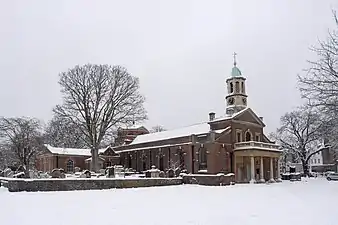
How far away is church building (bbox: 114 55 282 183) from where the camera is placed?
46.9 metres

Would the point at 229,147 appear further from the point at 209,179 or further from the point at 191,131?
the point at 209,179

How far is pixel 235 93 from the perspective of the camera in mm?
53000

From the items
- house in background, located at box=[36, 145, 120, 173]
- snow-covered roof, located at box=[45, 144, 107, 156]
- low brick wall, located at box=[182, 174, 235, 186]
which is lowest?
low brick wall, located at box=[182, 174, 235, 186]

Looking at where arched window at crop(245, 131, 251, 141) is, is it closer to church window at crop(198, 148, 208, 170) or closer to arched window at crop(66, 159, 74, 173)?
church window at crop(198, 148, 208, 170)

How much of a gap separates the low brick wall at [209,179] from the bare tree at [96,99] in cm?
Answer: 1225

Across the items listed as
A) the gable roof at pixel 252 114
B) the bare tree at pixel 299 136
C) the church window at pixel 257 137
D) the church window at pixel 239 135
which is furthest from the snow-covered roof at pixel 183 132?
the bare tree at pixel 299 136

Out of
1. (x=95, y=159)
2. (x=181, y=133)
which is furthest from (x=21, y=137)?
(x=181, y=133)

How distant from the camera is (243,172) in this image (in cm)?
4784

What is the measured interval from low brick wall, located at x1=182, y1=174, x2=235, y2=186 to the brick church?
18.1 feet

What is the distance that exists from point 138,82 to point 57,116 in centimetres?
1100

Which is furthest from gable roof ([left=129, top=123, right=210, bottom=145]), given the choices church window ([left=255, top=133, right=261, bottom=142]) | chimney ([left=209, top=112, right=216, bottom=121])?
church window ([left=255, top=133, right=261, bottom=142])

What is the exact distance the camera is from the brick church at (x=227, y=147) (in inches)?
1848

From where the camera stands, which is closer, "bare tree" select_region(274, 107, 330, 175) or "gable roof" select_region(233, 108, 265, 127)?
"gable roof" select_region(233, 108, 265, 127)

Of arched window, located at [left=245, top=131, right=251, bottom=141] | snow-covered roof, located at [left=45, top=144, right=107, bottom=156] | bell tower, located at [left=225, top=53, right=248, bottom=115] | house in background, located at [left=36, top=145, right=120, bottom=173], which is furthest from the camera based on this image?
snow-covered roof, located at [left=45, top=144, right=107, bottom=156]
